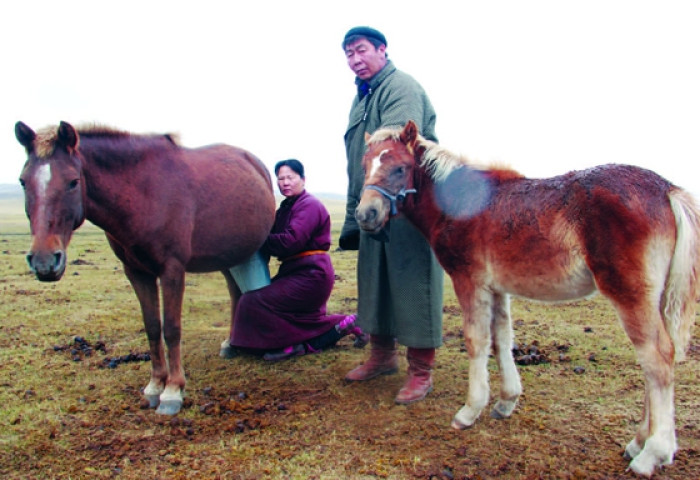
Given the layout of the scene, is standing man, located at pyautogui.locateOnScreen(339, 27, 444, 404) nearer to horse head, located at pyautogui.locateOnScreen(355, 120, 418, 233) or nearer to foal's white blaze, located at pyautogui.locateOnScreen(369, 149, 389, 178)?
horse head, located at pyautogui.locateOnScreen(355, 120, 418, 233)

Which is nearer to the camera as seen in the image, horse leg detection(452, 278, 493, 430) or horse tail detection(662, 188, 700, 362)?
horse tail detection(662, 188, 700, 362)

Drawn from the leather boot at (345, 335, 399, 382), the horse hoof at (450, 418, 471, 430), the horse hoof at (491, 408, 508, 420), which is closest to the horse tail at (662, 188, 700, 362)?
the horse hoof at (491, 408, 508, 420)

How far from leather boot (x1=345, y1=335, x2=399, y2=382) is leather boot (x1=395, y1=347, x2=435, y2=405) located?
0.40 m

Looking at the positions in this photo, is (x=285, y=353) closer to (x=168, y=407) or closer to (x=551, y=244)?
(x=168, y=407)

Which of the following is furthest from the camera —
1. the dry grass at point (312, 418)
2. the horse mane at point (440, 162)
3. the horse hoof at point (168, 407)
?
the horse hoof at point (168, 407)

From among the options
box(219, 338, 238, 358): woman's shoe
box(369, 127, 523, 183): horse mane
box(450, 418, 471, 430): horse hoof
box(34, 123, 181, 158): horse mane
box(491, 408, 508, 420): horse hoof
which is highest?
box(34, 123, 181, 158): horse mane

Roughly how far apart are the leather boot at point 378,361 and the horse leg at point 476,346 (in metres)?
1.22

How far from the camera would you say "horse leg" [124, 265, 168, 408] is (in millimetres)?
4289

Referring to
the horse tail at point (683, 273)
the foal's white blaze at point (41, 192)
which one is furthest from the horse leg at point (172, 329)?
the horse tail at point (683, 273)

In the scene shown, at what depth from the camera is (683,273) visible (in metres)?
2.94

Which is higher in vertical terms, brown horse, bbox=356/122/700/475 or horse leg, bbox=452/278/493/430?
brown horse, bbox=356/122/700/475

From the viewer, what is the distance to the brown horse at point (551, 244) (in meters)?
2.92

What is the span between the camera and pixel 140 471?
3139 millimetres

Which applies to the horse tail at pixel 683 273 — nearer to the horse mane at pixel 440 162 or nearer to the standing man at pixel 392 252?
the horse mane at pixel 440 162
